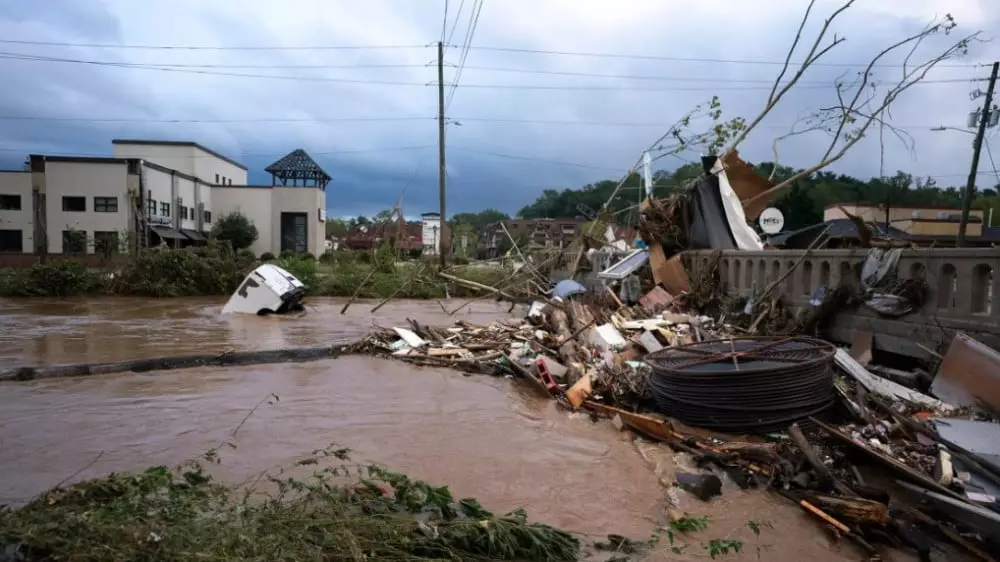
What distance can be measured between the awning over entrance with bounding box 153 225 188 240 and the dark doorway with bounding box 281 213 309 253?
25.7 ft

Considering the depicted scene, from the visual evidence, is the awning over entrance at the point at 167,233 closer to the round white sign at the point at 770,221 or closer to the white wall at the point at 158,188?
the white wall at the point at 158,188

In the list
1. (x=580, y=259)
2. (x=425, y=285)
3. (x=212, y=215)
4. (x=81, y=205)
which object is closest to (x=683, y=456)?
(x=580, y=259)

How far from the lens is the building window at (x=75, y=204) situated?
40812 millimetres

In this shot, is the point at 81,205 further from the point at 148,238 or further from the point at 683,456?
the point at 683,456

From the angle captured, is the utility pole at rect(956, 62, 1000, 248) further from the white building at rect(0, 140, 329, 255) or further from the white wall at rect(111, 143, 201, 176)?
the white wall at rect(111, 143, 201, 176)

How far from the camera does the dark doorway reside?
51.1 meters

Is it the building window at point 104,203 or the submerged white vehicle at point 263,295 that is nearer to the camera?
the submerged white vehicle at point 263,295

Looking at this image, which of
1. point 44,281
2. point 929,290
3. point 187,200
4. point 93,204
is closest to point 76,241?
point 93,204

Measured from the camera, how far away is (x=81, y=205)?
40.9 m

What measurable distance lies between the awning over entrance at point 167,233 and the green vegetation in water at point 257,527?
4299 cm

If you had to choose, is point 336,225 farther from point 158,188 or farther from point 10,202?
point 10,202

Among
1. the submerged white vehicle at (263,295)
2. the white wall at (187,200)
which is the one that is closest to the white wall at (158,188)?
the white wall at (187,200)

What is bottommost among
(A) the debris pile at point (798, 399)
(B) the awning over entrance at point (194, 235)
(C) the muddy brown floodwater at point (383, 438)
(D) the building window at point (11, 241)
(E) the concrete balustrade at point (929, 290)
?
(C) the muddy brown floodwater at point (383, 438)

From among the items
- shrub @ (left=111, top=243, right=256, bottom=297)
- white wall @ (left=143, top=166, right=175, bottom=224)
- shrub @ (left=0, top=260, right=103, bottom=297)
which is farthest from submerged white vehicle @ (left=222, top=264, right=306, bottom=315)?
white wall @ (left=143, top=166, right=175, bottom=224)
